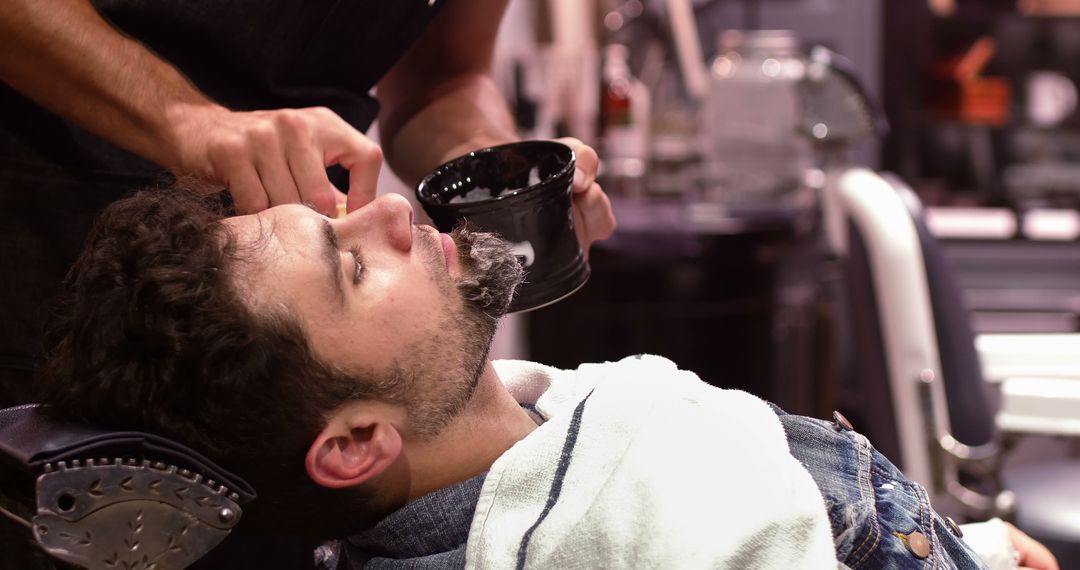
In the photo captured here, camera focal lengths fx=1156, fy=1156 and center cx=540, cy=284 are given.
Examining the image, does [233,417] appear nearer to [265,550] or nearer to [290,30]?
[265,550]

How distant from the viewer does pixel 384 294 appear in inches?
45.6

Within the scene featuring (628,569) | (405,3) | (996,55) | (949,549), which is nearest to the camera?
(628,569)

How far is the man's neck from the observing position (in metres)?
1.19

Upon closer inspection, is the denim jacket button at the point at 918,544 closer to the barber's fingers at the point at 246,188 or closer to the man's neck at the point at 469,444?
the man's neck at the point at 469,444

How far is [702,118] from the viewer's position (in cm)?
394

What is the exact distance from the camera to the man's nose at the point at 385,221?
3.85 feet

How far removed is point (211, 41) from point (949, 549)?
98 cm

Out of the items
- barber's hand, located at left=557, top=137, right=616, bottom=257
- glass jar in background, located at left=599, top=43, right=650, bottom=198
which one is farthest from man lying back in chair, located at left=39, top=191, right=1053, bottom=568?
glass jar in background, located at left=599, top=43, right=650, bottom=198

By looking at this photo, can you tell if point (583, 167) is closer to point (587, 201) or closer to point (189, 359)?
point (587, 201)

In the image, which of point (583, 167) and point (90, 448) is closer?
point (90, 448)

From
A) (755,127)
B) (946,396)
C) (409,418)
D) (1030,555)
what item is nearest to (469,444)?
(409,418)

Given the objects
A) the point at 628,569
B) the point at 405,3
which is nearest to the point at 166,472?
the point at 628,569

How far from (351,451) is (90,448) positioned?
0.93 ft

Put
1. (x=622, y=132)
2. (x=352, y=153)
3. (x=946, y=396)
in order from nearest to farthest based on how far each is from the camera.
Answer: (x=352, y=153), (x=946, y=396), (x=622, y=132)
